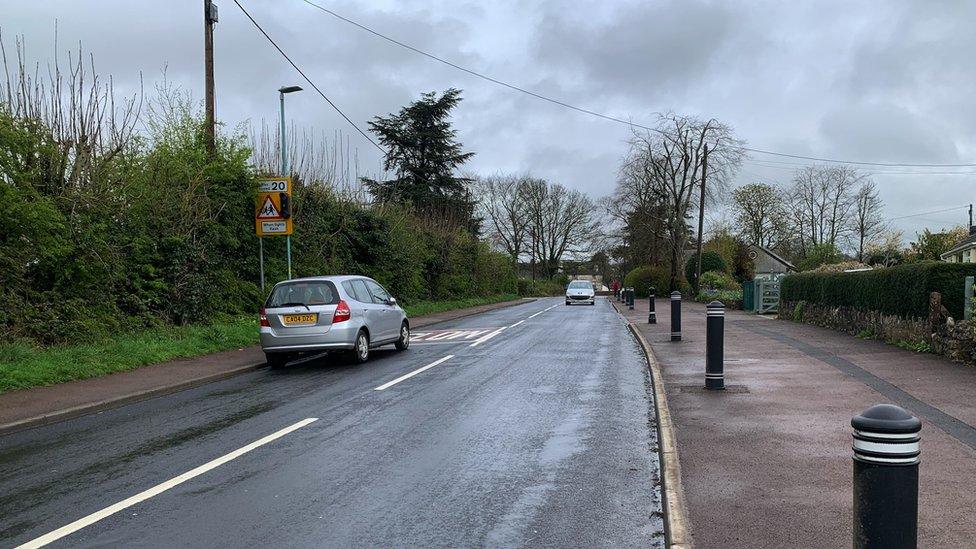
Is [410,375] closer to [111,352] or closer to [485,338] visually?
[111,352]

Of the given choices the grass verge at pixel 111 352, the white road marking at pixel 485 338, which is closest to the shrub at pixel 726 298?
the white road marking at pixel 485 338

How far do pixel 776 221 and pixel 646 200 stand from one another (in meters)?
22.5

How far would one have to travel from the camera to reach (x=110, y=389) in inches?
389

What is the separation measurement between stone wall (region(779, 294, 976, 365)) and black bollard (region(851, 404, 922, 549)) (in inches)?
352

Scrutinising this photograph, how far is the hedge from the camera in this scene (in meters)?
11.6

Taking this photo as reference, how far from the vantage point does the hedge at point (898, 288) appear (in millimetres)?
11609

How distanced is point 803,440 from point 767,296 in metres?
23.4

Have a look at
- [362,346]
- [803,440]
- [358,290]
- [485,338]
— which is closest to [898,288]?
[803,440]

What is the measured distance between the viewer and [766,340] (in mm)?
15812

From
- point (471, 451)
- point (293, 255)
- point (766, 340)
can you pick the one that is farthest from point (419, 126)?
point (471, 451)

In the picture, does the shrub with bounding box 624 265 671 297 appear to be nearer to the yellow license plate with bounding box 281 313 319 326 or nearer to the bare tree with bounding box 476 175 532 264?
the bare tree with bounding box 476 175 532 264

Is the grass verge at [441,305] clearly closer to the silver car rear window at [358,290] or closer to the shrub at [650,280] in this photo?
the silver car rear window at [358,290]

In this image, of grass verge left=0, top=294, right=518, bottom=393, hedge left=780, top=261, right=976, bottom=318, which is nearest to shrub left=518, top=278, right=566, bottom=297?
hedge left=780, top=261, right=976, bottom=318

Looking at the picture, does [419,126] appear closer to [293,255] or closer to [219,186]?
[293,255]
